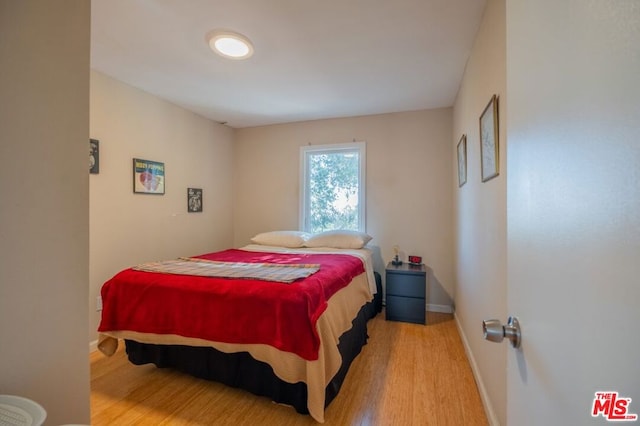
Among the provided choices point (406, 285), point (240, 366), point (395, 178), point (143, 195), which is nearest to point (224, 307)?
point (240, 366)

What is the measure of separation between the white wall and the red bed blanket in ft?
2.69

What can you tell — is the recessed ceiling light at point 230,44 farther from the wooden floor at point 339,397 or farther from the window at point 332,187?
the wooden floor at point 339,397

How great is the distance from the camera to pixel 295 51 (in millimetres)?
2195

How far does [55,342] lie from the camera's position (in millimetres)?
827

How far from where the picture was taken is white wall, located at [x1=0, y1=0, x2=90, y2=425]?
73 cm

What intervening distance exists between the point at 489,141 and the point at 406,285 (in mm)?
1887

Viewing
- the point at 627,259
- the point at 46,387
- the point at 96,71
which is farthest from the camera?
the point at 96,71

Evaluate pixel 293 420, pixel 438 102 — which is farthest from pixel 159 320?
pixel 438 102

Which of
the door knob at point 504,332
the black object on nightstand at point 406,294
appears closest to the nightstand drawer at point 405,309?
the black object on nightstand at point 406,294

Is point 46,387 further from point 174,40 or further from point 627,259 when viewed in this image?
point 174,40

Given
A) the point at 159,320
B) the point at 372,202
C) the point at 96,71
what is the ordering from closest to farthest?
1. the point at 159,320
2. the point at 96,71
3. the point at 372,202

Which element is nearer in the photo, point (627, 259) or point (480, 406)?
point (627, 259)

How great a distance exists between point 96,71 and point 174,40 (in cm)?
98

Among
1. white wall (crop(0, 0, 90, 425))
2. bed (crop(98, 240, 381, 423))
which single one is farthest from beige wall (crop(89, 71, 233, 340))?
white wall (crop(0, 0, 90, 425))
